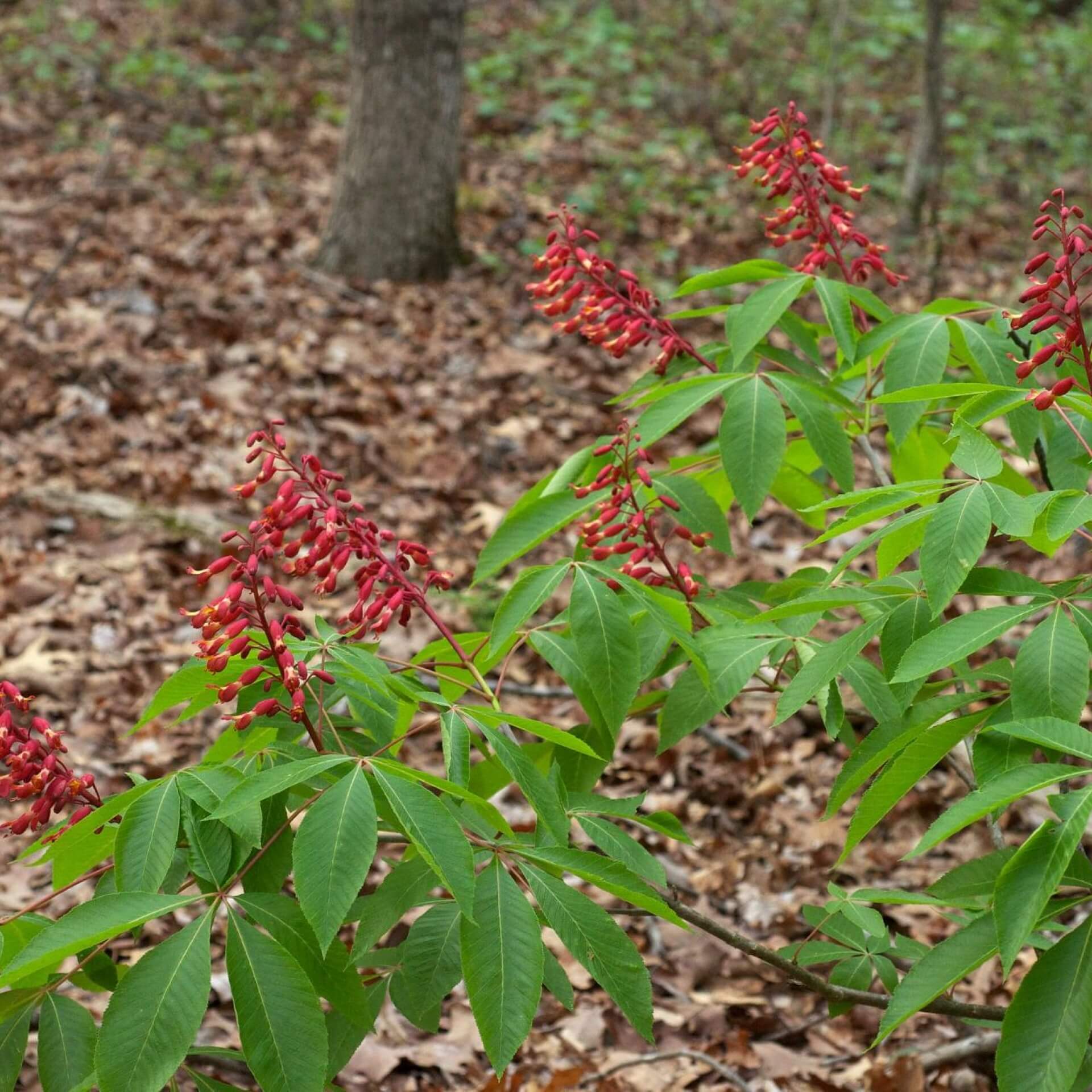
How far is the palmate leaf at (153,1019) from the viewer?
3.94 ft

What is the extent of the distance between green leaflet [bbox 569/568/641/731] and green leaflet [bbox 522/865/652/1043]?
0.25m

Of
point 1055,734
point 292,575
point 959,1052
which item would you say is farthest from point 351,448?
point 1055,734

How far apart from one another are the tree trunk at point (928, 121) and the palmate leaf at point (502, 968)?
23.4ft

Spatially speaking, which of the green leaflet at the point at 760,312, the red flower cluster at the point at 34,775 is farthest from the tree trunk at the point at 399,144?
the red flower cluster at the point at 34,775

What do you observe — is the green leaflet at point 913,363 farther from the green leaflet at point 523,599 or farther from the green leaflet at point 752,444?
the green leaflet at point 523,599

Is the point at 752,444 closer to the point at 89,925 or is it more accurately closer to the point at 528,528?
the point at 528,528

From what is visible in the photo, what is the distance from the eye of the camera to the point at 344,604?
494 centimetres

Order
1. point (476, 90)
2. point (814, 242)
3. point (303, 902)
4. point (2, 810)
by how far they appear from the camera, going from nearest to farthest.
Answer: point (303, 902) → point (814, 242) → point (2, 810) → point (476, 90)

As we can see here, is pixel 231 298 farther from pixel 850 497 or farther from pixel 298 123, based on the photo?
pixel 850 497

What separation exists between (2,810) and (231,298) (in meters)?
4.37

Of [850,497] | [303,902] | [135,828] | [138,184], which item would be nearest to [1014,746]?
[850,497]

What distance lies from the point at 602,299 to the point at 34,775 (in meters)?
1.15

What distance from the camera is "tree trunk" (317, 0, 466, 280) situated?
734 cm

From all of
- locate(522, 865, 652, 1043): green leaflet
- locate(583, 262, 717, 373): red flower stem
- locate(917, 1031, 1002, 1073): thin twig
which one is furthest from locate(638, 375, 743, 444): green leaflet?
locate(917, 1031, 1002, 1073): thin twig
